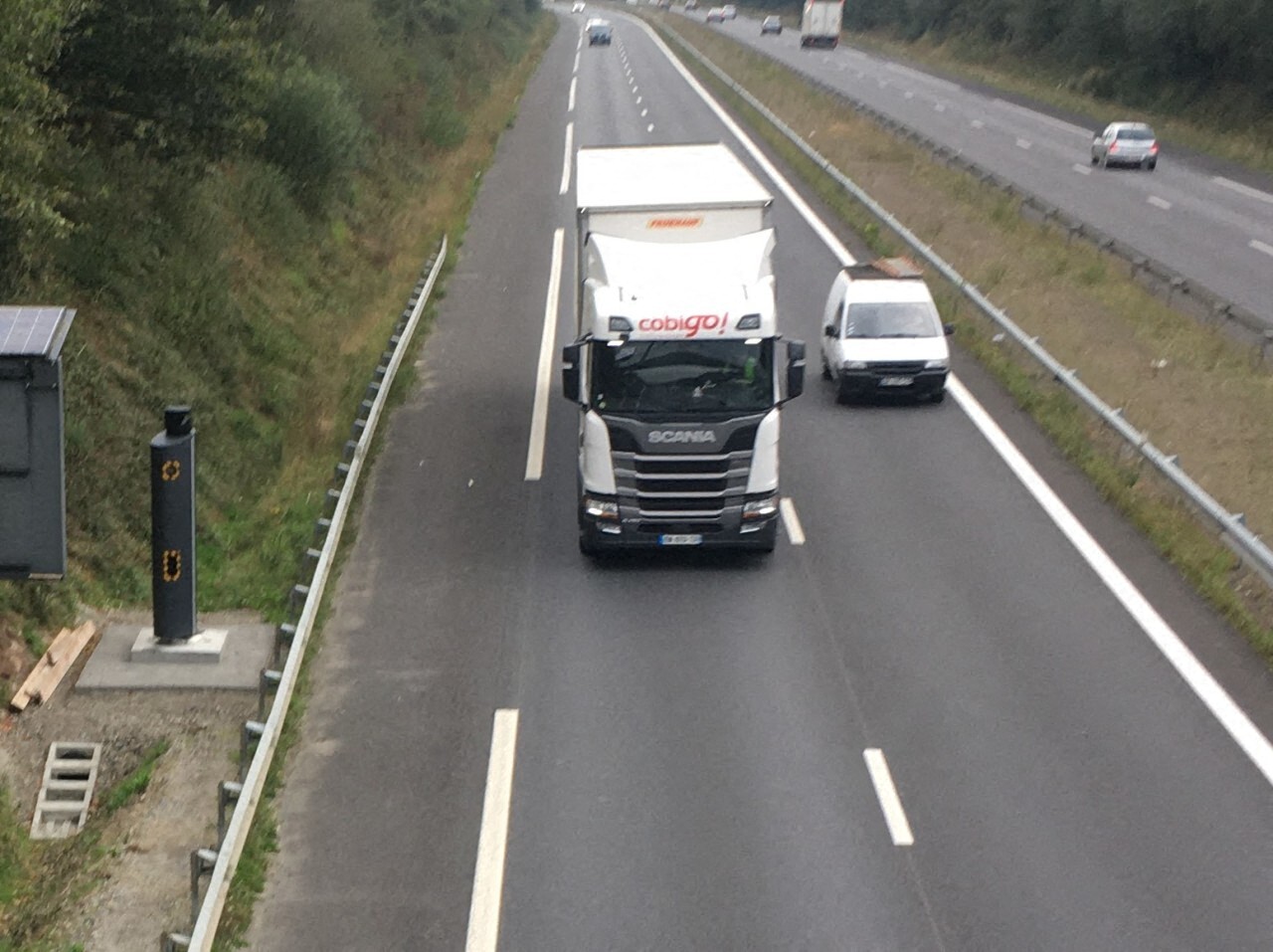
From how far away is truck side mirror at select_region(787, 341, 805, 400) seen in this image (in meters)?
18.2

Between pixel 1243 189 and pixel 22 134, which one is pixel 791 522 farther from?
pixel 1243 189

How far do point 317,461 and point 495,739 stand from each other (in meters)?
8.38

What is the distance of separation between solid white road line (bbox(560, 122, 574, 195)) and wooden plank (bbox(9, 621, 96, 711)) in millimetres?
30050

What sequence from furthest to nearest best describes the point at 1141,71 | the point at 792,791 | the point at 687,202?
the point at 1141,71 → the point at 687,202 → the point at 792,791

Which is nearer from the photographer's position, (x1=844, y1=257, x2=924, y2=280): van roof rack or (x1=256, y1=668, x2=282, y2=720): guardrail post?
(x1=256, y1=668, x2=282, y2=720): guardrail post

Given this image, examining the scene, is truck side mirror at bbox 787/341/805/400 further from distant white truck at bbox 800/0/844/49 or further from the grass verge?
distant white truck at bbox 800/0/844/49

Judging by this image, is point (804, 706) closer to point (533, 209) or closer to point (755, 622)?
point (755, 622)

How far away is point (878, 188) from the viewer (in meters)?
44.2

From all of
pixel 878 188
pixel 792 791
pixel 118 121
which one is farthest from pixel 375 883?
pixel 878 188

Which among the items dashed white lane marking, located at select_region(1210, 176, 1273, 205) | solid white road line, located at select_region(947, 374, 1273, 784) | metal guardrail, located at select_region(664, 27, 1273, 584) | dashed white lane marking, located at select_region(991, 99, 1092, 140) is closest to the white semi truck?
solid white road line, located at select_region(947, 374, 1273, 784)

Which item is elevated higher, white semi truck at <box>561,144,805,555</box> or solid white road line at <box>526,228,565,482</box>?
white semi truck at <box>561,144,805,555</box>

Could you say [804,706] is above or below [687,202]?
below

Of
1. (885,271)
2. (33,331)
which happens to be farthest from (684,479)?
(885,271)

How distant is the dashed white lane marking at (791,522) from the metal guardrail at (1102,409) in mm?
4621
